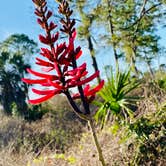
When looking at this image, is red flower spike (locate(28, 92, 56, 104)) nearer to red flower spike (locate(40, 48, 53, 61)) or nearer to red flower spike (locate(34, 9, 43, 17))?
red flower spike (locate(40, 48, 53, 61))

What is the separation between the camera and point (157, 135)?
585 centimetres

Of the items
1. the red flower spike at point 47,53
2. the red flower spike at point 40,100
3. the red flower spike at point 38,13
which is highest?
the red flower spike at point 38,13

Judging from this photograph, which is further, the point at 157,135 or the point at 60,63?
the point at 157,135

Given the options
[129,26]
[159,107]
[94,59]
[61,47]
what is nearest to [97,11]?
[129,26]

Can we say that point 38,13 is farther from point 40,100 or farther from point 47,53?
point 40,100

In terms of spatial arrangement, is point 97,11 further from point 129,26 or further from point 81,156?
point 81,156

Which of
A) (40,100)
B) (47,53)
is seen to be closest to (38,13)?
(47,53)

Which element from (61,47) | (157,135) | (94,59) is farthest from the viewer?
(94,59)

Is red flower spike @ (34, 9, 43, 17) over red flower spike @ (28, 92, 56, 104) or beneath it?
over

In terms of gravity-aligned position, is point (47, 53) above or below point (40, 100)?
above

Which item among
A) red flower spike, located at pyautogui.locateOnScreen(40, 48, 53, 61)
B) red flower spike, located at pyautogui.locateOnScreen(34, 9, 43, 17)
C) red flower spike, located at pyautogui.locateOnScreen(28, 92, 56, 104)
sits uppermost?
red flower spike, located at pyautogui.locateOnScreen(34, 9, 43, 17)

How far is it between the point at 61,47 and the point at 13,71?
3028 centimetres

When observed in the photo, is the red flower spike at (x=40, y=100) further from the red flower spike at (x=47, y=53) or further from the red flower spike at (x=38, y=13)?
the red flower spike at (x=38, y=13)

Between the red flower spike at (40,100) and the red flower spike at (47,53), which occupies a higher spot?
the red flower spike at (47,53)
